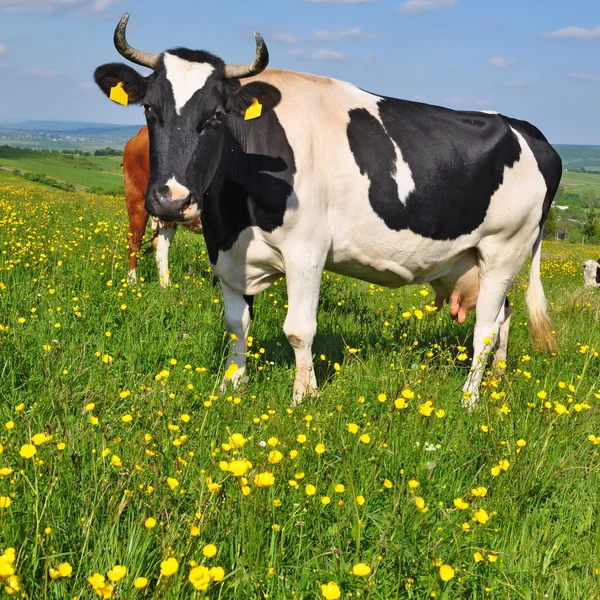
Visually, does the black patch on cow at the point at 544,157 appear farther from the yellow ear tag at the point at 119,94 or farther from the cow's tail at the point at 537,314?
the yellow ear tag at the point at 119,94

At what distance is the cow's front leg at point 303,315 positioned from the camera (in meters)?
5.43

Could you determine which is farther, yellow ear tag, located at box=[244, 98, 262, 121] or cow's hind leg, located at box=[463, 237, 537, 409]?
cow's hind leg, located at box=[463, 237, 537, 409]

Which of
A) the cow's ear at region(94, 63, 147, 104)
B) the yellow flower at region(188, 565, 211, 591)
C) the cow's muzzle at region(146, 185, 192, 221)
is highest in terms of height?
the cow's ear at region(94, 63, 147, 104)

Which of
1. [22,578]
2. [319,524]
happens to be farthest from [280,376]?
[22,578]

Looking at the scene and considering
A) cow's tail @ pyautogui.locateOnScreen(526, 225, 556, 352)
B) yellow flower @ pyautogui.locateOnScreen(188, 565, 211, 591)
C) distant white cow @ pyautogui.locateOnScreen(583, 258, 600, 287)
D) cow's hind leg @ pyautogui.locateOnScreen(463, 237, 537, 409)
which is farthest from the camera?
distant white cow @ pyautogui.locateOnScreen(583, 258, 600, 287)

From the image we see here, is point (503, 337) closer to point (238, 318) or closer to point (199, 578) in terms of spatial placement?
point (238, 318)

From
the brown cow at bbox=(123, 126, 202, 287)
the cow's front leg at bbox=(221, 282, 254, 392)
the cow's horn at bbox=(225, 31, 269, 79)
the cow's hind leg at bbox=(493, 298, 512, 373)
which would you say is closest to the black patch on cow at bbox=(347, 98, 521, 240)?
the cow's horn at bbox=(225, 31, 269, 79)

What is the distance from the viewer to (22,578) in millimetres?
2400

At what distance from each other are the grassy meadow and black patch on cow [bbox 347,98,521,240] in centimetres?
89

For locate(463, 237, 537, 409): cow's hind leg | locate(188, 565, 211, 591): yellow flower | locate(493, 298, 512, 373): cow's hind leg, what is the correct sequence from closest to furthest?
locate(188, 565, 211, 591): yellow flower → locate(463, 237, 537, 409): cow's hind leg → locate(493, 298, 512, 373): cow's hind leg

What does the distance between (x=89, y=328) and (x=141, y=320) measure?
493 mm

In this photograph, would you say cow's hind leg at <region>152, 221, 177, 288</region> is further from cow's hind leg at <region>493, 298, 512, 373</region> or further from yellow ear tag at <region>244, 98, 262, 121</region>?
cow's hind leg at <region>493, 298, 512, 373</region>

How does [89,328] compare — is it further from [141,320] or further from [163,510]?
[163,510]

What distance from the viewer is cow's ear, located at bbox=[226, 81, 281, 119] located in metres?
5.00
